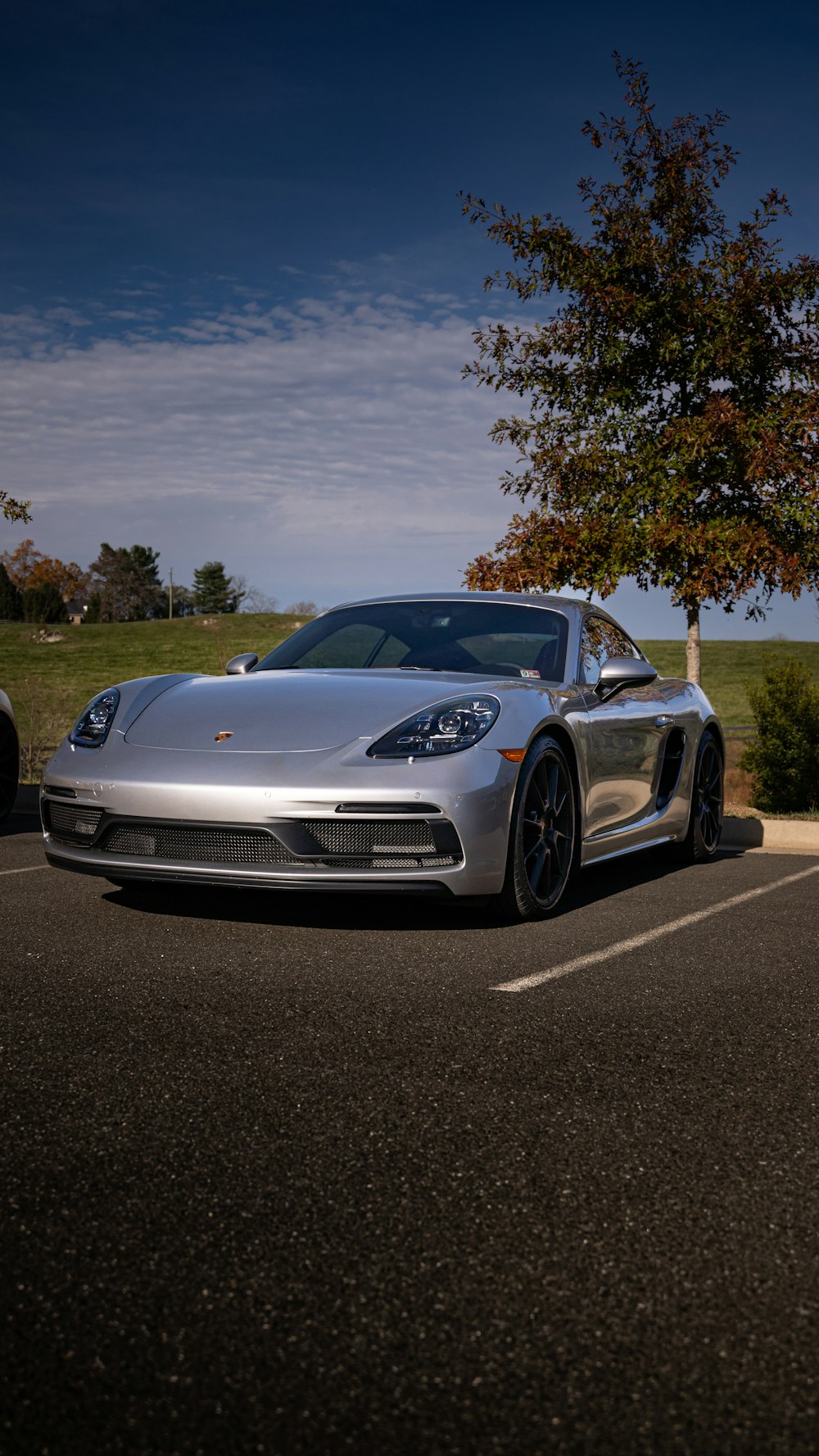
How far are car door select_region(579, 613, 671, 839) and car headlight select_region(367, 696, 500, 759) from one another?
3.31 ft

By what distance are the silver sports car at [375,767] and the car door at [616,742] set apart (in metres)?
0.02

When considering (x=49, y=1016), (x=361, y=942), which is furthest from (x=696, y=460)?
(x=49, y=1016)

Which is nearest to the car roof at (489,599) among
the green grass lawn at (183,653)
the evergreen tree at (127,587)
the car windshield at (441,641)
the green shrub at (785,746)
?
the car windshield at (441,641)

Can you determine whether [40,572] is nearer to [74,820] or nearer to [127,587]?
[127,587]

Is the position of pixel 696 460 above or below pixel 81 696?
above

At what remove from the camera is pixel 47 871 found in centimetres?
647

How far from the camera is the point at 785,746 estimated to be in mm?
15922

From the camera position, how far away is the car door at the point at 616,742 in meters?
6.09

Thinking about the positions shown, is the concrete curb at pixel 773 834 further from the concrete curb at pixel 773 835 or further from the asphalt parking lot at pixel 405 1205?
the asphalt parking lot at pixel 405 1205

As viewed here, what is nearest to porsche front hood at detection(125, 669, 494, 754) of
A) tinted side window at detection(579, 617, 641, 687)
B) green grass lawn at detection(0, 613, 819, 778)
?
tinted side window at detection(579, 617, 641, 687)

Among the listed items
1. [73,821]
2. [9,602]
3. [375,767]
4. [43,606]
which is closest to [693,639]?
[375,767]

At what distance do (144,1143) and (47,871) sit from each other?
4.12 metres

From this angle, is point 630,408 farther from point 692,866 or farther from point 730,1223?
point 730,1223

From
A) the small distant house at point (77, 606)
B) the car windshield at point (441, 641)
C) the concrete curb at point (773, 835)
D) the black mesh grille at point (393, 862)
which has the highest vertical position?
the small distant house at point (77, 606)
